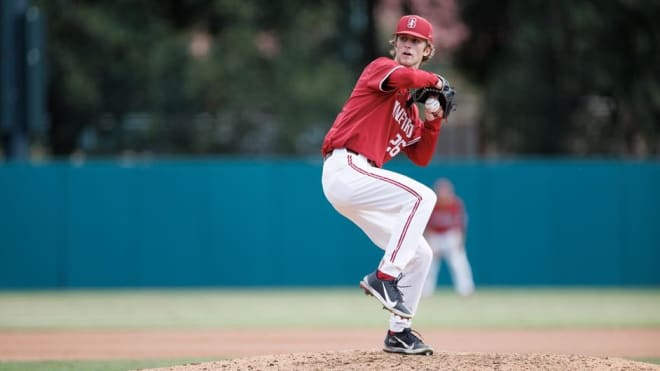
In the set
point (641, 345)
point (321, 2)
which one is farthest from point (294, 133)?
point (641, 345)

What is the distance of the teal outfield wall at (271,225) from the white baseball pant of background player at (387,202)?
423 inches

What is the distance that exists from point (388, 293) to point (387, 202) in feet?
1.99

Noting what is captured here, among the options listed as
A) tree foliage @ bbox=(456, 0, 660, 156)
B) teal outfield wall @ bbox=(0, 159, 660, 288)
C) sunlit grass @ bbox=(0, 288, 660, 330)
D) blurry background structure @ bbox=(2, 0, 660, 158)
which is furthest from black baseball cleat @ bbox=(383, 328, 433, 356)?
tree foliage @ bbox=(456, 0, 660, 156)

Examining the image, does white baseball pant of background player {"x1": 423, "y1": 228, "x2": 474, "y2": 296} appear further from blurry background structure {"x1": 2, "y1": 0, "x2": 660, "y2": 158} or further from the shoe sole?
the shoe sole

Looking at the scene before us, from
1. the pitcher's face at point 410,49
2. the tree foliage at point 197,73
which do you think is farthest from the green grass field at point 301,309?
the tree foliage at point 197,73

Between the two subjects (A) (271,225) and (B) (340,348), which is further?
(A) (271,225)

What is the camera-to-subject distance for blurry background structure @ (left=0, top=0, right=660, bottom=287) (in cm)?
1769

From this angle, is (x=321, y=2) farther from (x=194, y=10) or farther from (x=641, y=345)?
(x=641, y=345)

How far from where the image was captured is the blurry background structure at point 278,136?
17688 millimetres

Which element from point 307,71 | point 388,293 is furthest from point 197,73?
point 388,293

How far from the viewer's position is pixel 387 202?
22.9 ft

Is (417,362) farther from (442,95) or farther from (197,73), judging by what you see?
(197,73)

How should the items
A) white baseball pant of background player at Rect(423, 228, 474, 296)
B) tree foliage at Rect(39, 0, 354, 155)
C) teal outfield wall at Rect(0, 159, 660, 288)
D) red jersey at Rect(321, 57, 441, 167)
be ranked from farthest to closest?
1. tree foliage at Rect(39, 0, 354, 155)
2. teal outfield wall at Rect(0, 159, 660, 288)
3. white baseball pant of background player at Rect(423, 228, 474, 296)
4. red jersey at Rect(321, 57, 441, 167)

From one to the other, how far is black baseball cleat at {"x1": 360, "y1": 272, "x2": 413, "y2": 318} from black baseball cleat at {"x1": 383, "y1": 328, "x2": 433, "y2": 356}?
268 millimetres
